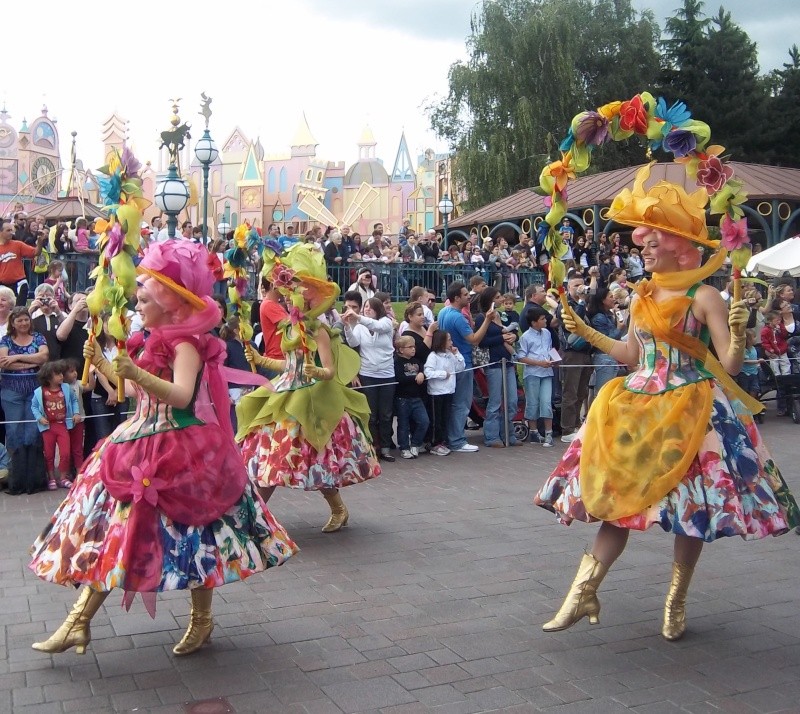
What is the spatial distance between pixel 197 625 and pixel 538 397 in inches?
303

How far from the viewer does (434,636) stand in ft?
15.7

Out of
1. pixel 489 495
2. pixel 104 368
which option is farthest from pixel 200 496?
pixel 489 495

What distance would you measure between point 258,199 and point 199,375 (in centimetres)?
4174

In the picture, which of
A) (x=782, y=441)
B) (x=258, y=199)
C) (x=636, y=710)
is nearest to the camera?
(x=636, y=710)

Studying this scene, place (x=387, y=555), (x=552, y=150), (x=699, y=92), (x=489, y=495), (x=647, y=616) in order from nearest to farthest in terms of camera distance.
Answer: (x=647, y=616) < (x=387, y=555) < (x=489, y=495) < (x=552, y=150) < (x=699, y=92)

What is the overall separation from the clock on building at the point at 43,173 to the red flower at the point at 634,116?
1232 inches

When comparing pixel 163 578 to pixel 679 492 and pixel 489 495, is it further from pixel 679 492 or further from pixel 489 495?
pixel 489 495

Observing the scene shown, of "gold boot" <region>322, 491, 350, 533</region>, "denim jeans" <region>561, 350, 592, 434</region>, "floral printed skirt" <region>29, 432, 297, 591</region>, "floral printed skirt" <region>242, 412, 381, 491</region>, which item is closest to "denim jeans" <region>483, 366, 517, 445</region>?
"denim jeans" <region>561, 350, 592, 434</region>

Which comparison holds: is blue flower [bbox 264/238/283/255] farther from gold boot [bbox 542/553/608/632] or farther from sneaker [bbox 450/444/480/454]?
sneaker [bbox 450/444/480/454]

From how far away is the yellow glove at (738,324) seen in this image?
4.37 m

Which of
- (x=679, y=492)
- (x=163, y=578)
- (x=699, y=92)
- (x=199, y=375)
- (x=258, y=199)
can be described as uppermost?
(x=699, y=92)

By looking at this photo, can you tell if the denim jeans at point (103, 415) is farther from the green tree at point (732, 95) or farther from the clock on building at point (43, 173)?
the green tree at point (732, 95)

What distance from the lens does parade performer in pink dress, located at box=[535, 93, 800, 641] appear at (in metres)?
4.41

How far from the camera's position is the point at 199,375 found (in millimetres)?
4422
